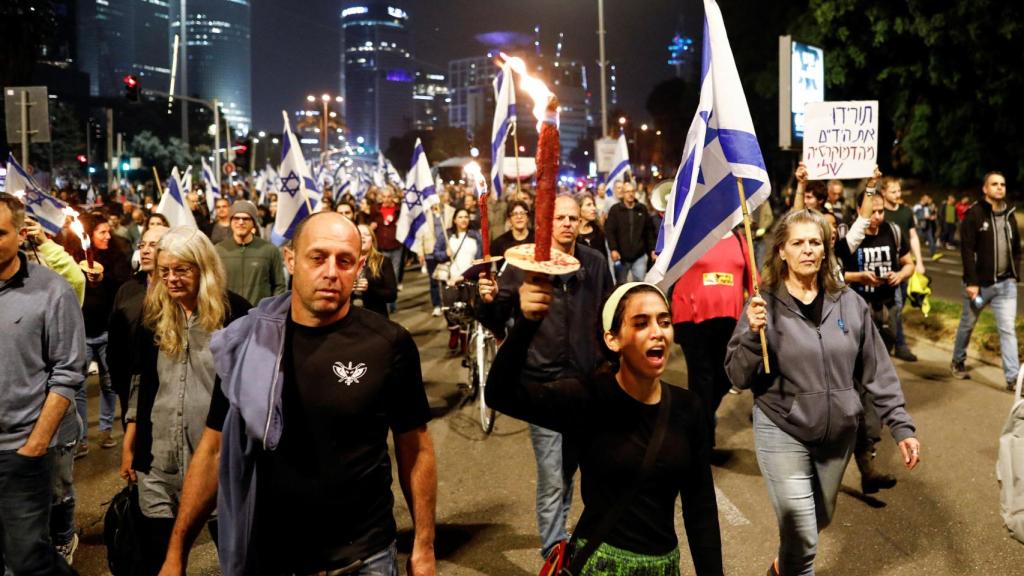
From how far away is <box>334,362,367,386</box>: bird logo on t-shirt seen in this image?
2955 mm

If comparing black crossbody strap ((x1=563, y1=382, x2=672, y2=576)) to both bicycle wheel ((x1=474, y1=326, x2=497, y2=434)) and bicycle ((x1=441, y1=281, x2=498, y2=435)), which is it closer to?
bicycle ((x1=441, y1=281, x2=498, y2=435))

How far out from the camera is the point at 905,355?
11008 millimetres

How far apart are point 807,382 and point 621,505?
1.66 m

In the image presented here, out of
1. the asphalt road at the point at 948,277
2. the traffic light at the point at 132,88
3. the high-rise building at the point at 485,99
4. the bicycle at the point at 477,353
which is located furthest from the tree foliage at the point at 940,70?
the high-rise building at the point at 485,99

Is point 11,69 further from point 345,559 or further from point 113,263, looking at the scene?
point 345,559

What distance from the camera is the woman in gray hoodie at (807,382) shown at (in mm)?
4141

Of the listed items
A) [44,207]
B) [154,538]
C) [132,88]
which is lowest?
[154,538]

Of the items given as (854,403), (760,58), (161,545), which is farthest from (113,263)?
(760,58)

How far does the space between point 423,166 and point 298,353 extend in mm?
12003

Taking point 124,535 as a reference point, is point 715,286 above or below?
above

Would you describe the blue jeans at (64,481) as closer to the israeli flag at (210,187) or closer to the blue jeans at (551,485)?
the blue jeans at (551,485)

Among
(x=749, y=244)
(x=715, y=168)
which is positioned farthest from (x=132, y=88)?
(x=749, y=244)

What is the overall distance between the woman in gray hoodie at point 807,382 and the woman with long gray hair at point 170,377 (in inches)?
100.0

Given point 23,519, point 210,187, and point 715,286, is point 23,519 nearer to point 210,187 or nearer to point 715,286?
point 715,286
